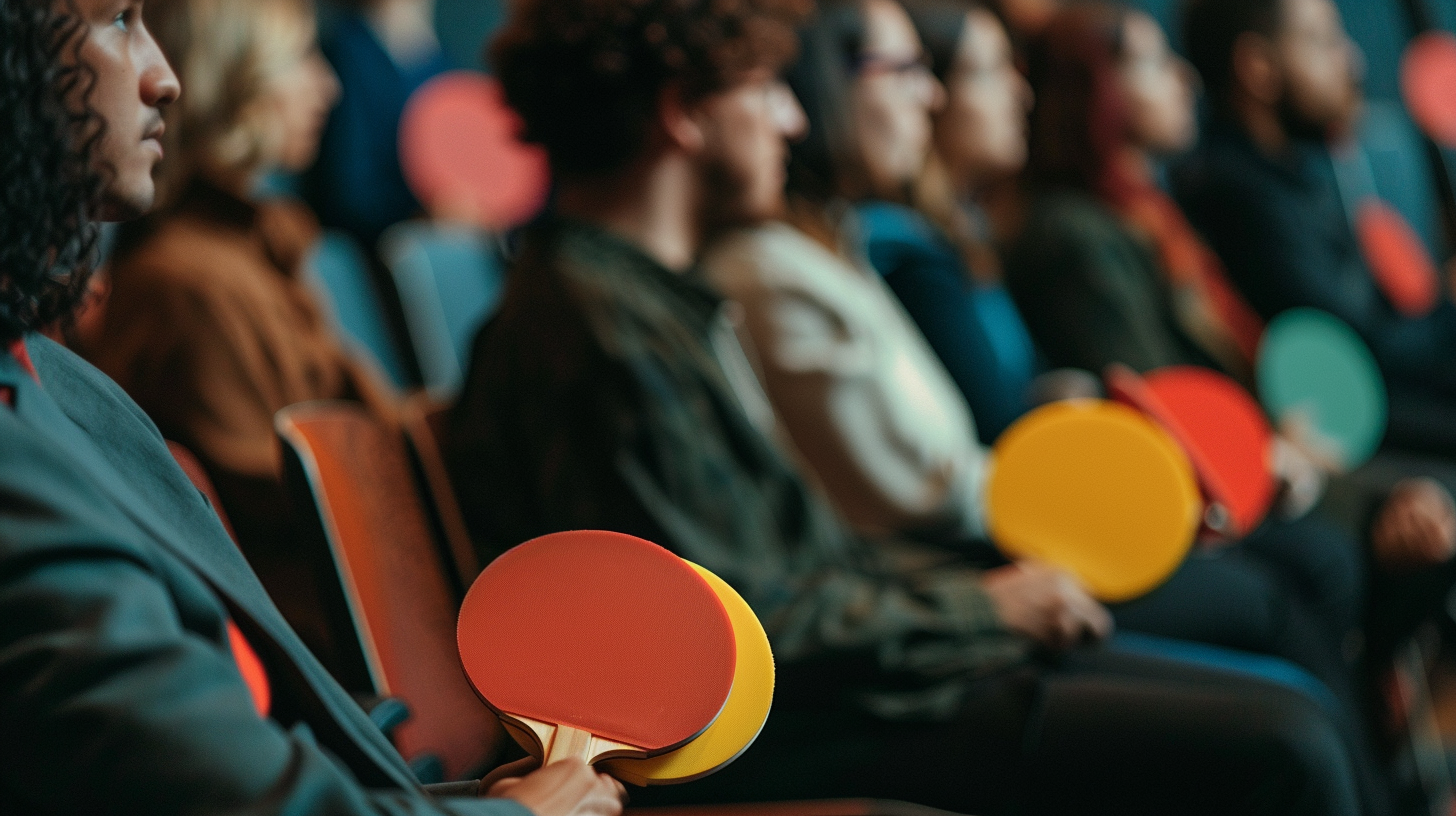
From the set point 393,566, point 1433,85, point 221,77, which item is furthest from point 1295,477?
point 1433,85

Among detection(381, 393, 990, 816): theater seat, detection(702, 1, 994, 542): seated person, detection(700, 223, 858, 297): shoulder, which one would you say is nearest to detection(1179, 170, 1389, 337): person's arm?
detection(702, 1, 994, 542): seated person

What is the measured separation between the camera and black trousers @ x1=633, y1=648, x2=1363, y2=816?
118 centimetres

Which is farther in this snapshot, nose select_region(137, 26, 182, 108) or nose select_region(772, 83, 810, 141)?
nose select_region(772, 83, 810, 141)

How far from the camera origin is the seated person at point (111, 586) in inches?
19.6

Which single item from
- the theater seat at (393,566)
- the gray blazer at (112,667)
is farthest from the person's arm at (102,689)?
the theater seat at (393,566)

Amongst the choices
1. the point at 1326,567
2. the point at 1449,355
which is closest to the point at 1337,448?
the point at 1326,567

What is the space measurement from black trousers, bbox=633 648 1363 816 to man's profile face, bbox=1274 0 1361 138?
2245 mm

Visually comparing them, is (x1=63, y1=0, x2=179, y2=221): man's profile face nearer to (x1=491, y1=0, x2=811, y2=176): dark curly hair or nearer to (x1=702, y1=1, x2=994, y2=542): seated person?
(x1=491, y1=0, x2=811, y2=176): dark curly hair

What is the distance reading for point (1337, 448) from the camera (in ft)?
7.52

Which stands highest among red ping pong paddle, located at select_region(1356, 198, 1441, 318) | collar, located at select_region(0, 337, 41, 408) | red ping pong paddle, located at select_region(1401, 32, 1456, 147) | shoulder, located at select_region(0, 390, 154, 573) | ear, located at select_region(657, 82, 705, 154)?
collar, located at select_region(0, 337, 41, 408)

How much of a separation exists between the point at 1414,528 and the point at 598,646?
1870 mm

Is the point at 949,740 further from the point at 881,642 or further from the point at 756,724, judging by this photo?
the point at 756,724

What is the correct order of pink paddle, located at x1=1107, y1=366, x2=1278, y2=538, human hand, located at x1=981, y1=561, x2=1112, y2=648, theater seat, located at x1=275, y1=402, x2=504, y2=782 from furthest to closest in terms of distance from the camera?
pink paddle, located at x1=1107, y1=366, x2=1278, y2=538
human hand, located at x1=981, y1=561, x2=1112, y2=648
theater seat, located at x1=275, y1=402, x2=504, y2=782

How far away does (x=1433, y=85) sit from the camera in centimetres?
419
